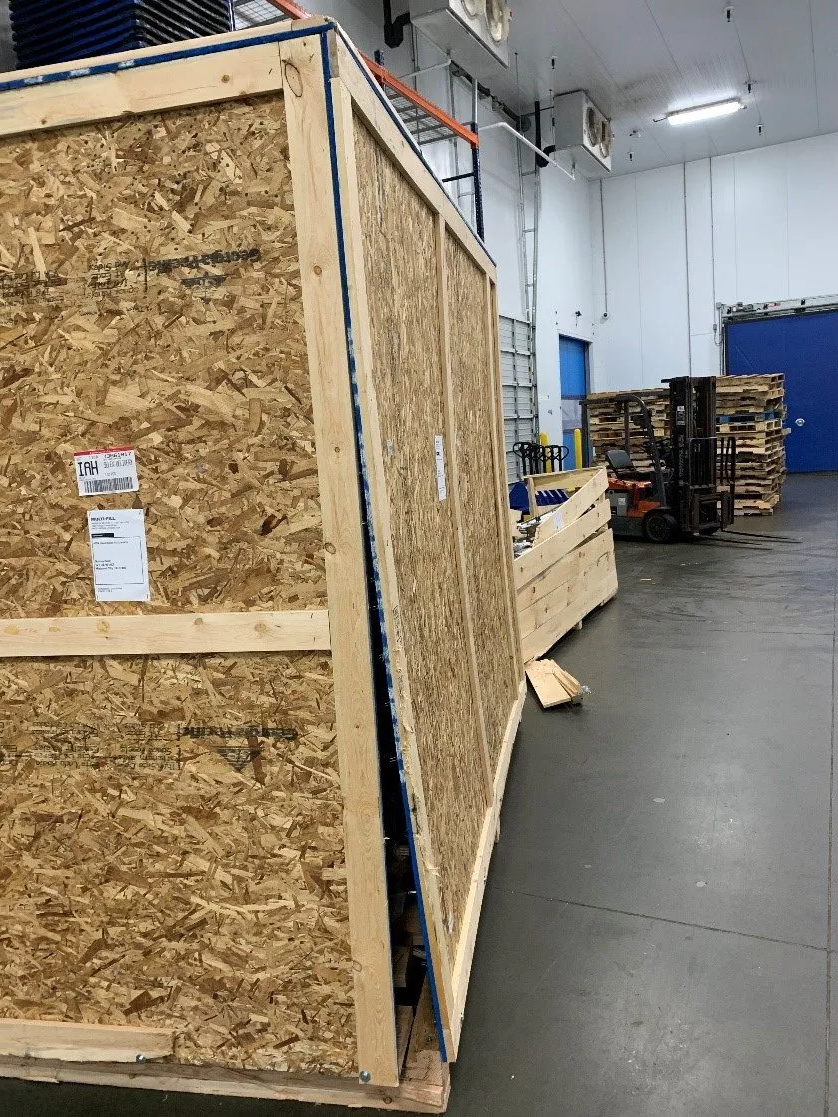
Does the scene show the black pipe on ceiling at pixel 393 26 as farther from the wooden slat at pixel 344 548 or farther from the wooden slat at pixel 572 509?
the wooden slat at pixel 344 548

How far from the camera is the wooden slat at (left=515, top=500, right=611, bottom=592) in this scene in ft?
17.5

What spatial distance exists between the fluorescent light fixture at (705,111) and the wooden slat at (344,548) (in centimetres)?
1487

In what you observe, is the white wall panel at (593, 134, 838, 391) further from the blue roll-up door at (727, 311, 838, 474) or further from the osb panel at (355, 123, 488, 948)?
the osb panel at (355, 123, 488, 948)

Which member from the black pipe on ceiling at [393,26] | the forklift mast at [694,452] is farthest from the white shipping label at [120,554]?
the black pipe on ceiling at [393,26]

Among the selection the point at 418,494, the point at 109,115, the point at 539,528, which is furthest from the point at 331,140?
the point at 539,528


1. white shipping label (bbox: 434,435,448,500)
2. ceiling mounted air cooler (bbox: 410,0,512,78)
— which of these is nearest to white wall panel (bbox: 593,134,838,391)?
ceiling mounted air cooler (bbox: 410,0,512,78)

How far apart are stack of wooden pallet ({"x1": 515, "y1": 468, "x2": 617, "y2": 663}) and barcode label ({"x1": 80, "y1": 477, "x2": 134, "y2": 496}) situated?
313 centimetres

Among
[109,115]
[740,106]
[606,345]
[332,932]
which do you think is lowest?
[332,932]

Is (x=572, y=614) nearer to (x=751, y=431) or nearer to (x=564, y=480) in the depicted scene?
(x=564, y=480)

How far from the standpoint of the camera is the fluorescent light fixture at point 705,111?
13664 mm

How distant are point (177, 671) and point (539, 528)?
4.31 metres

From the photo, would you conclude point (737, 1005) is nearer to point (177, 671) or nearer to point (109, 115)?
point (177, 671)

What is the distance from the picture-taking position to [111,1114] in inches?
83.9

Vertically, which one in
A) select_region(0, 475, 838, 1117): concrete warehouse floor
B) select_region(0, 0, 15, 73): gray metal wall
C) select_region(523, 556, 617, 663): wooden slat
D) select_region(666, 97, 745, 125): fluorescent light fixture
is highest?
select_region(666, 97, 745, 125): fluorescent light fixture
